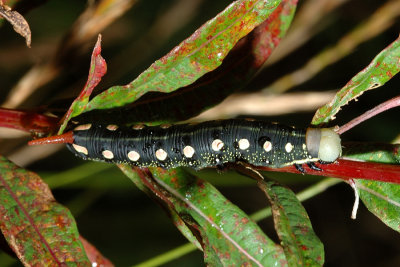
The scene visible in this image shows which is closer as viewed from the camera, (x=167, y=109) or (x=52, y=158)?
(x=167, y=109)

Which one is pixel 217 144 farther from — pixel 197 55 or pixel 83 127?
pixel 83 127

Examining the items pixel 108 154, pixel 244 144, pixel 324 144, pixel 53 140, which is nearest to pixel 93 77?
pixel 53 140

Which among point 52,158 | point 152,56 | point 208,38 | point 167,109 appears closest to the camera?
point 208,38

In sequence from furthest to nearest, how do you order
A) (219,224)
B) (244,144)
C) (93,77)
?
(244,144) < (219,224) < (93,77)

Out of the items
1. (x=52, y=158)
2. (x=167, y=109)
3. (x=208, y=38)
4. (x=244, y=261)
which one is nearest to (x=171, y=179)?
(x=167, y=109)

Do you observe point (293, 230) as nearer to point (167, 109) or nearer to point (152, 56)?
point (167, 109)

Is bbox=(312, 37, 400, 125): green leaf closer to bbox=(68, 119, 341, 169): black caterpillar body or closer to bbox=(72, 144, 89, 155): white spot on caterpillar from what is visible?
bbox=(68, 119, 341, 169): black caterpillar body
